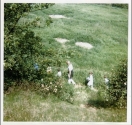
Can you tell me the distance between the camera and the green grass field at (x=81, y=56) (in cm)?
241

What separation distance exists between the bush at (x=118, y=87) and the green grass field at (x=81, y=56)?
1.8 inches

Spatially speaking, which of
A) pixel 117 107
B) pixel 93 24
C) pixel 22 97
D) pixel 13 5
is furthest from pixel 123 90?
pixel 13 5

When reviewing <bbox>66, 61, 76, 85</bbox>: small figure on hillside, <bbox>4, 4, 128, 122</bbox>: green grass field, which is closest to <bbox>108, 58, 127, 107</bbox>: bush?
<bbox>4, 4, 128, 122</bbox>: green grass field

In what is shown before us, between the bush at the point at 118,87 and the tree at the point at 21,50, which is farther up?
the tree at the point at 21,50

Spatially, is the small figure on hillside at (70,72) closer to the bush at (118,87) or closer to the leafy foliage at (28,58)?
the leafy foliage at (28,58)

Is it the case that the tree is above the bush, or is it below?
above

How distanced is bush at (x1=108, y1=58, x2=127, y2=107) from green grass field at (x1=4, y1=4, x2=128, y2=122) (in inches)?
1.8

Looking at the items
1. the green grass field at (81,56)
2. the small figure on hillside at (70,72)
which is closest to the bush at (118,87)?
the green grass field at (81,56)

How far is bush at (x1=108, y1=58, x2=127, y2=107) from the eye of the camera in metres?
2.41

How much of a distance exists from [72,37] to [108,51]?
27 cm

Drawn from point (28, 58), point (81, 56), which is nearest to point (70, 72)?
point (81, 56)

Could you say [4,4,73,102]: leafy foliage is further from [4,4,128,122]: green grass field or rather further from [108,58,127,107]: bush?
[108,58,127,107]: bush

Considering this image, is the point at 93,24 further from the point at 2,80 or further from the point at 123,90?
the point at 2,80

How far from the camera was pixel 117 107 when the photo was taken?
2412 millimetres
